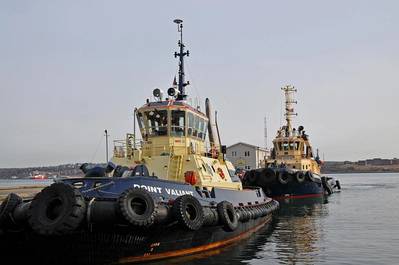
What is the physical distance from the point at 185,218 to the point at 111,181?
6.09ft

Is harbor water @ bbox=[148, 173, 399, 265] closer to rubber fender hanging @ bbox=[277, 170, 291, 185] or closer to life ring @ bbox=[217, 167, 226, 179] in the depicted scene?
life ring @ bbox=[217, 167, 226, 179]

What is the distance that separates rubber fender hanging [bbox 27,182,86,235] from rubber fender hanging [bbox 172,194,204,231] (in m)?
2.06

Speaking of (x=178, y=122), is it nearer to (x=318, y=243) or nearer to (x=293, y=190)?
(x=318, y=243)

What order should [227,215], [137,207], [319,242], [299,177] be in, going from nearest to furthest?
[137,207] < [227,215] < [319,242] < [299,177]

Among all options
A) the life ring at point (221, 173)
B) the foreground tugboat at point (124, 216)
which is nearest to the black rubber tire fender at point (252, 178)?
the life ring at point (221, 173)

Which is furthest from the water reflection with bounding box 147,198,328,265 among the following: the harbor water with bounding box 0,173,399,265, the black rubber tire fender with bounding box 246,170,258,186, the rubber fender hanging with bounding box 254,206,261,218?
the black rubber tire fender with bounding box 246,170,258,186

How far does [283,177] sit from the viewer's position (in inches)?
1167

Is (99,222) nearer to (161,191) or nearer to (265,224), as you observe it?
(161,191)

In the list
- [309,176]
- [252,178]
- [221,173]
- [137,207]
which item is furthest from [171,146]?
[309,176]

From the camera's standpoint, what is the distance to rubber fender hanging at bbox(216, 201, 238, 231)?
11.8m

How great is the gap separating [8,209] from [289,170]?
22.3m

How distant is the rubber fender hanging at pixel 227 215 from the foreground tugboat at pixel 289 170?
55.9ft

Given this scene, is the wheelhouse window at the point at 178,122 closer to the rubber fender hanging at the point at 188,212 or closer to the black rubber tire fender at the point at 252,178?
the rubber fender hanging at the point at 188,212

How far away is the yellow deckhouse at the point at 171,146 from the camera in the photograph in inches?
555
